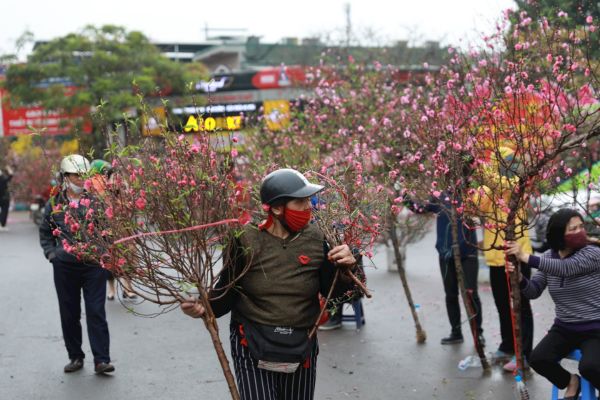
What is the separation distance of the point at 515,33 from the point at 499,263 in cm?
211

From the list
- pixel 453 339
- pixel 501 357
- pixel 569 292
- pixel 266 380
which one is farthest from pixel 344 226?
pixel 453 339

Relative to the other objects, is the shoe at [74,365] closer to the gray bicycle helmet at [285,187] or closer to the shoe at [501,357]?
the shoe at [501,357]

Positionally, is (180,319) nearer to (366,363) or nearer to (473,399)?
(366,363)

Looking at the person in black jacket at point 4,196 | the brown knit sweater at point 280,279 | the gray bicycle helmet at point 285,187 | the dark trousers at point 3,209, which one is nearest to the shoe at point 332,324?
the brown knit sweater at point 280,279

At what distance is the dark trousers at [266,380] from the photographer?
14.1 feet

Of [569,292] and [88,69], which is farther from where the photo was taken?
[88,69]

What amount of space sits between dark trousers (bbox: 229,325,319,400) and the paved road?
2.59 m

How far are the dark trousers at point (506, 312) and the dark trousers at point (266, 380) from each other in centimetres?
341

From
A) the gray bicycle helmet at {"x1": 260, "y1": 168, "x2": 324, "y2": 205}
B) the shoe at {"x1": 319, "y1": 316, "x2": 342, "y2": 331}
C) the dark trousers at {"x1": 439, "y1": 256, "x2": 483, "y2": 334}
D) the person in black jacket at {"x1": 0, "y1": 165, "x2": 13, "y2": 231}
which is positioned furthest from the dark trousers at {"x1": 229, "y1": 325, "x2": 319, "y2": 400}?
the person in black jacket at {"x1": 0, "y1": 165, "x2": 13, "y2": 231}

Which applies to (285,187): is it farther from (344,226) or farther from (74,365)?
(74,365)

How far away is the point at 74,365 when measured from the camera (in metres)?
7.79

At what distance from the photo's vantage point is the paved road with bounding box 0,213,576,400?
709 centimetres

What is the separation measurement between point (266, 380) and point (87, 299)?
12.1 ft

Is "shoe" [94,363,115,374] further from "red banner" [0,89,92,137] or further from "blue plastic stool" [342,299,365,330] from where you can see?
"red banner" [0,89,92,137]
